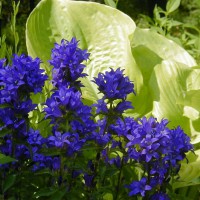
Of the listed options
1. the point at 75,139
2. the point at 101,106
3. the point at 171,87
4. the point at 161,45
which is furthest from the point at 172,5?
the point at 75,139

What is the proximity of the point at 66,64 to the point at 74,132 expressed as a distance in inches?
6.2

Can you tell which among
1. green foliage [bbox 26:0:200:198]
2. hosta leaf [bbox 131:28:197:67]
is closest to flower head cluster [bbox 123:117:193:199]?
green foliage [bbox 26:0:200:198]

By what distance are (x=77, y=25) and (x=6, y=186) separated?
1.08 meters

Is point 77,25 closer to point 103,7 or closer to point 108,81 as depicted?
point 103,7

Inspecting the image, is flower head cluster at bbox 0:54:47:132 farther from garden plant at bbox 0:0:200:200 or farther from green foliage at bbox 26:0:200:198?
green foliage at bbox 26:0:200:198

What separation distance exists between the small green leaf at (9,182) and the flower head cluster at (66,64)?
0.24 m

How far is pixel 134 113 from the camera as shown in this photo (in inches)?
79.0

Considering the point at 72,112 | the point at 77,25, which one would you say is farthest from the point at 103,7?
the point at 72,112

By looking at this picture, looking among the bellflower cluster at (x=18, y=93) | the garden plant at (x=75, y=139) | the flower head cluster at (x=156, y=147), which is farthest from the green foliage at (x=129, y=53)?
the bellflower cluster at (x=18, y=93)

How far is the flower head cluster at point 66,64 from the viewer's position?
4.13 ft

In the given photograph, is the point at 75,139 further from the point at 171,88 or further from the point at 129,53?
A: the point at 129,53

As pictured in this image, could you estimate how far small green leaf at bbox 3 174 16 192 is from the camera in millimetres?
1193

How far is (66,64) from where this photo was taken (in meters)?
1.26

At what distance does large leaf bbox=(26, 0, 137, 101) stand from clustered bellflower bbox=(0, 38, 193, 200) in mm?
814
